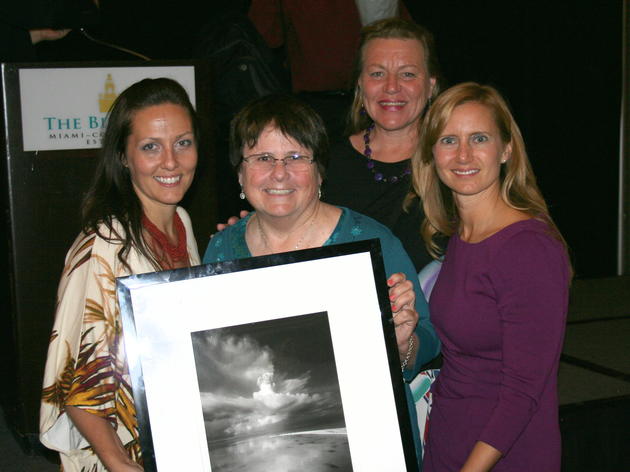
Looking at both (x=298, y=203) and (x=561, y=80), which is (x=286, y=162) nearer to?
(x=298, y=203)

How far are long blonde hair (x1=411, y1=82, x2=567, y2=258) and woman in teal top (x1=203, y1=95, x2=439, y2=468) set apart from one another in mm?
361

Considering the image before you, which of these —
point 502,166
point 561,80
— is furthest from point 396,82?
point 561,80

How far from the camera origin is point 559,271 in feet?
5.52

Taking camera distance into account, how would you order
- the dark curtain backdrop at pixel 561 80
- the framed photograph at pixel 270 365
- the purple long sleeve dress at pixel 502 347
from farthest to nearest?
1. the dark curtain backdrop at pixel 561 80
2. the purple long sleeve dress at pixel 502 347
3. the framed photograph at pixel 270 365

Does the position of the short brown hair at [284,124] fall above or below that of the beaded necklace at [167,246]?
above

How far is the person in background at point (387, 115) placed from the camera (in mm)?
2395

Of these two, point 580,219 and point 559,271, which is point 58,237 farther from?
point 580,219

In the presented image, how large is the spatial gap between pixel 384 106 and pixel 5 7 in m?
1.39

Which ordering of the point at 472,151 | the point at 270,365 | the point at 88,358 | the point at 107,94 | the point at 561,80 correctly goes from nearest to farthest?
the point at 270,365, the point at 88,358, the point at 472,151, the point at 107,94, the point at 561,80

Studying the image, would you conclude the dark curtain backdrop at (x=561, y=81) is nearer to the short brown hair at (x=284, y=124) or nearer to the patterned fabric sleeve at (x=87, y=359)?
the short brown hair at (x=284, y=124)

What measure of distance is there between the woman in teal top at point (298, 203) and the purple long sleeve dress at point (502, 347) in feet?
0.38

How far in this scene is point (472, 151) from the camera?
1943 mm

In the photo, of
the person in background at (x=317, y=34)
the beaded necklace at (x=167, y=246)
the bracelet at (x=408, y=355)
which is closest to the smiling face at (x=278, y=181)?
the beaded necklace at (x=167, y=246)

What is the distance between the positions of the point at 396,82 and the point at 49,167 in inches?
Answer: 56.6
